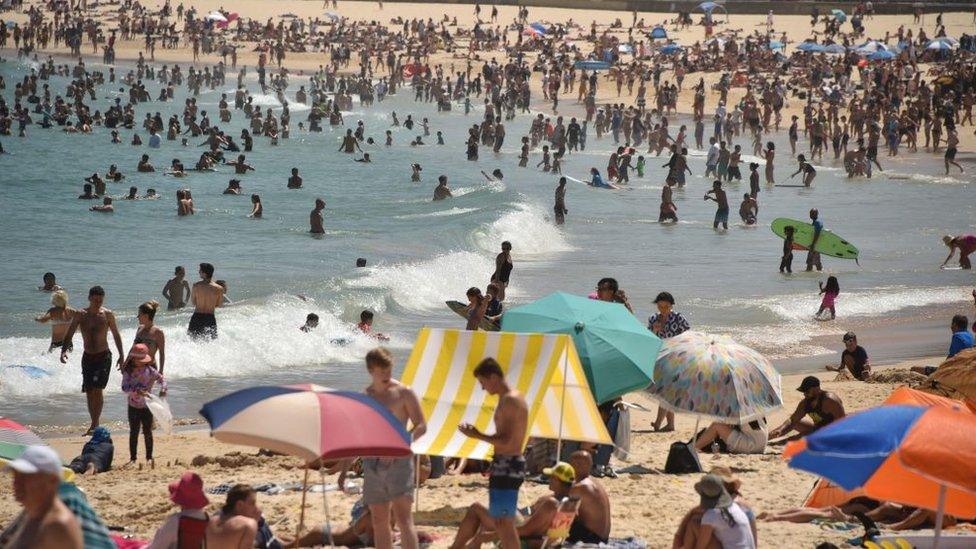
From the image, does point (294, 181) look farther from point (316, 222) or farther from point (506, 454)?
point (506, 454)

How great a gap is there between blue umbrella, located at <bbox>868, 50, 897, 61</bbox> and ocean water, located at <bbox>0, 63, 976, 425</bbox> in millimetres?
9392

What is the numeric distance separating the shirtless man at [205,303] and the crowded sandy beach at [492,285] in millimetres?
144

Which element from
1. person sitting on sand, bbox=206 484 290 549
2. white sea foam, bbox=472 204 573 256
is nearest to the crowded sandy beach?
person sitting on sand, bbox=206 484 290 549

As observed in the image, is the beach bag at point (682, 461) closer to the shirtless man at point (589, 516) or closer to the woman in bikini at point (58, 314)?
the shirtless man at point (589, 516)

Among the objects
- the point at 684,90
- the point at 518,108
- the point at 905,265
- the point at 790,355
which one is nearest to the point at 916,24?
the point at 684,90

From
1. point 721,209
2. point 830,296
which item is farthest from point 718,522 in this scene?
point 721,209

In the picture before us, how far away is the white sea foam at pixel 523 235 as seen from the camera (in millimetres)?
24311

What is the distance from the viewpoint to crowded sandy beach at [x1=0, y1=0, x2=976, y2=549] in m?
6.54

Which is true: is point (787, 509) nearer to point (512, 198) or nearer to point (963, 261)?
point (963, 261)

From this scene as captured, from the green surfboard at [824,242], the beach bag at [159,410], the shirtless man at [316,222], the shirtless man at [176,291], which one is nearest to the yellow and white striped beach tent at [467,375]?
the beach bag at [159,410]

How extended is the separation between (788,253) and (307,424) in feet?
51.5

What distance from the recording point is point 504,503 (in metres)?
6.51

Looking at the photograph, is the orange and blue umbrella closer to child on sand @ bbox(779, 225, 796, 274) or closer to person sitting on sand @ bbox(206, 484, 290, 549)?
person sitting on sand @ bbox(206, 484, 290, 549)

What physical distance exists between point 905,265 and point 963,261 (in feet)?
3.45
